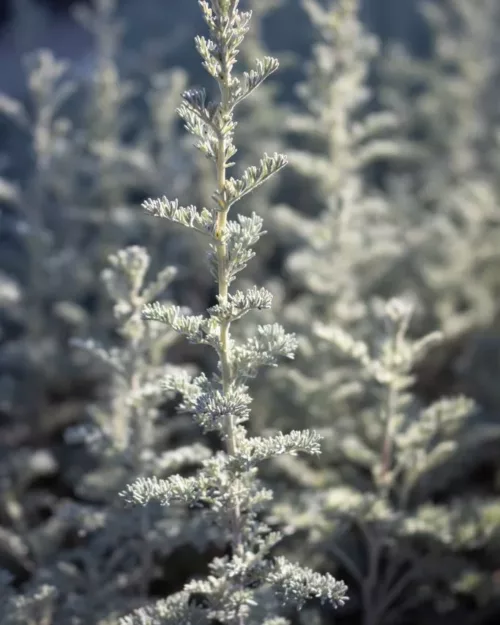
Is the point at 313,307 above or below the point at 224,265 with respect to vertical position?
above

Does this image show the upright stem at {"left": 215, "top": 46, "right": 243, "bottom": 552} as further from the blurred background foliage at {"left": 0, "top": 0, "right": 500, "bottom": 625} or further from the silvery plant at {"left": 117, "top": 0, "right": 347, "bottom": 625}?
the blurred background foliage at {"left": 0, "top": 0, "right": 500, "bottom": 625}

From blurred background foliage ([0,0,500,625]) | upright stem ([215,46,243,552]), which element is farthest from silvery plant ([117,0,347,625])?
blurred background foliage ([0,0,500,625])

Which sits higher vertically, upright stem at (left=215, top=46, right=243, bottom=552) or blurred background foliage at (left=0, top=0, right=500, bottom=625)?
blurred background foliage at (left=0, top=0, right=500, bottom=625)

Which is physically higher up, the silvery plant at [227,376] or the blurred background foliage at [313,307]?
the blurred background foliage at [313,307]

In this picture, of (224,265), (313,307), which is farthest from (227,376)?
(313,307)

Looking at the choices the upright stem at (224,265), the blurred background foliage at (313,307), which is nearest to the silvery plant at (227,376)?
the upright stem at (224,265)

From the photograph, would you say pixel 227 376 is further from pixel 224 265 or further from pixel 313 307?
pixel 313 307

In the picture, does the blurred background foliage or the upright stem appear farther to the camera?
the blurred background foliage

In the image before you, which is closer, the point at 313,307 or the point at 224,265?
the point at 224,265

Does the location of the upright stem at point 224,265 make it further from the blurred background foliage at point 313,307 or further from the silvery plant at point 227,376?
the blurred background foliage at point 313,307
